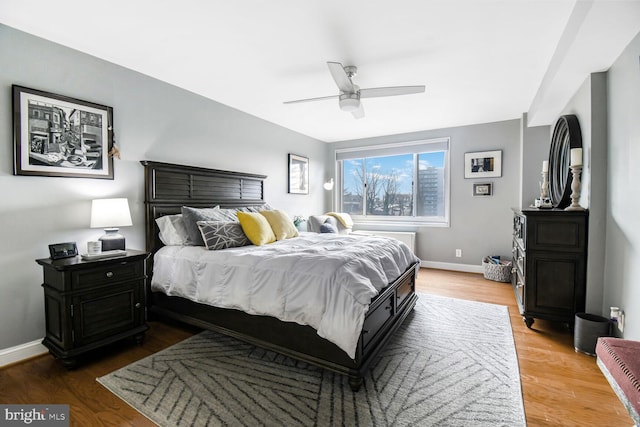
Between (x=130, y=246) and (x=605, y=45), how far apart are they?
4.21m

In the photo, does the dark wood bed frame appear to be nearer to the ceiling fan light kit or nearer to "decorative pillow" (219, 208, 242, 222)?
"decorative pillow" (219, 208, 242, 222)

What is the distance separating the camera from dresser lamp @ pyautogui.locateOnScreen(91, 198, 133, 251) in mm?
2424

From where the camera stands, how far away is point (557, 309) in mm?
2656

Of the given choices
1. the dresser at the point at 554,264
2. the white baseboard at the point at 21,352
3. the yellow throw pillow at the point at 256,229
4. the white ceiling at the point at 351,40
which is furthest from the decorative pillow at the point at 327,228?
the white baseboard at the point at 21,352

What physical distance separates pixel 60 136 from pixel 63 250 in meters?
0.96

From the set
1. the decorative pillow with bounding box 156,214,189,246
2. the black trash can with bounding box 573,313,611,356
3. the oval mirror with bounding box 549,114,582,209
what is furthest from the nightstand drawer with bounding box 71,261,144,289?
the oval mirror with bounding box 549,114,582,209

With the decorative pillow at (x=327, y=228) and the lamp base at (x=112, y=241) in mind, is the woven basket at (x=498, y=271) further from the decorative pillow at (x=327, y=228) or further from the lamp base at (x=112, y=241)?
the lamp base at (x=112, y=241)

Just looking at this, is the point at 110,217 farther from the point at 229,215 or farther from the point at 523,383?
the point at 523,383

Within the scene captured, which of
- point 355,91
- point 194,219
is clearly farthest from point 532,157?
point 194,219

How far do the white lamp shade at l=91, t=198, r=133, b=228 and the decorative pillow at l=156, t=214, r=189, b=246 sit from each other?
44 centimetres

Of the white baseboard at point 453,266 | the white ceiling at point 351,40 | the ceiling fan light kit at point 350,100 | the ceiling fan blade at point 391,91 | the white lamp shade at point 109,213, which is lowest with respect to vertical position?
the white baseboard at point 453,266

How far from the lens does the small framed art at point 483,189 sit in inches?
189

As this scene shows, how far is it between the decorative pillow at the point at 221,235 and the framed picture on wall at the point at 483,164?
393 cm

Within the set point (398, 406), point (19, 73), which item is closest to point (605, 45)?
point (398, 406)
